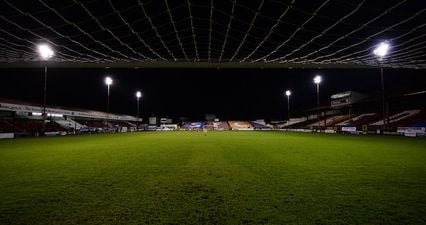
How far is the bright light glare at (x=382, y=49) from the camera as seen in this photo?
1209 centimetres

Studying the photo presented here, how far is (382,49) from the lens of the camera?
12.8 m

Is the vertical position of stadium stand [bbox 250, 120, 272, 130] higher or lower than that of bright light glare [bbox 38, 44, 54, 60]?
lower

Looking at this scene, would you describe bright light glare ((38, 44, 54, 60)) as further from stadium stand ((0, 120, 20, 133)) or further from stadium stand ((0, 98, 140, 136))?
stadium stand ((0, 120, 20, 133))

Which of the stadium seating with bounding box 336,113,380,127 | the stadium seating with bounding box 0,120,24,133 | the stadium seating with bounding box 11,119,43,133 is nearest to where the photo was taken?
the stadium seating with bounding box 0,120,24,133

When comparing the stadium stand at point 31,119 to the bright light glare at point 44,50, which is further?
the stadium stand at point 31,119

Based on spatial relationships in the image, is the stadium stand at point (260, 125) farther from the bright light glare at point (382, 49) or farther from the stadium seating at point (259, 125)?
the bright light glare at point (382, 49)

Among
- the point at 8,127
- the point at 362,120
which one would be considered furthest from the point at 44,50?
the point at 362,120

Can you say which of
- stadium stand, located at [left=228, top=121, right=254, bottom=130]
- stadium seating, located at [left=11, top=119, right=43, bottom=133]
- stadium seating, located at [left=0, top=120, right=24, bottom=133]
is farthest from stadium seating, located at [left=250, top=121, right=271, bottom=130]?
stadium seating, located at [left=0, top=120, right=24, bottom=133]

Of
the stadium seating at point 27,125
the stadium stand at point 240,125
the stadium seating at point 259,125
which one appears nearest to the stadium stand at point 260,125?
the stadium seating at point 259,125

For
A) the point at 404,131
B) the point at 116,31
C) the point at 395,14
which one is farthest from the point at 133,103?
the point at 395,14

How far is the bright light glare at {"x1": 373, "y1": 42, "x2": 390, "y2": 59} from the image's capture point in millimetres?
12092

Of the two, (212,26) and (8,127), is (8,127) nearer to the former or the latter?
(8,127)

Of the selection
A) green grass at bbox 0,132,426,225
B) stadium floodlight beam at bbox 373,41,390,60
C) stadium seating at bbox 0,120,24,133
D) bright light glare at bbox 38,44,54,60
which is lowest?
green grass at bbox 0,132,426,225

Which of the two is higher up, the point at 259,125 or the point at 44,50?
the point at 44,50
